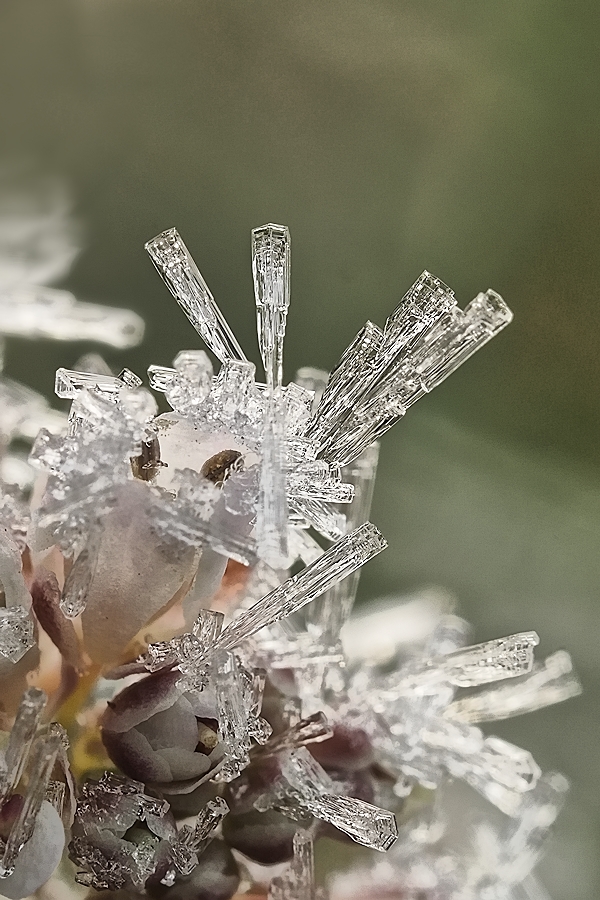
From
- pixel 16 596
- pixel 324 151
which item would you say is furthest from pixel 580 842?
pixel 324 151

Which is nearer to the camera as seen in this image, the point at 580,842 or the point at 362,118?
the point at 580,842

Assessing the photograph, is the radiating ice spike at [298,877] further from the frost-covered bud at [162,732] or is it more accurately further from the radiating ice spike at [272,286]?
the radiating ice spike at [272,286]

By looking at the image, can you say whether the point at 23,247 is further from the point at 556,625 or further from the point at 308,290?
the point at 556,625

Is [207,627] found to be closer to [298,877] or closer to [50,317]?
[298,877]


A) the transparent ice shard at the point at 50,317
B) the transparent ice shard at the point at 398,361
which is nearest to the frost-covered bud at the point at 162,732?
the transparent ice shard at the point at 398,361

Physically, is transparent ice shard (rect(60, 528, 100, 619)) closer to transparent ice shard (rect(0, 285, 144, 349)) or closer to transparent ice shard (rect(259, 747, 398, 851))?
transparent ice shard (rect(259, 747, 398, 851))

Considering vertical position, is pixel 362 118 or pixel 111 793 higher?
pixel 362 118

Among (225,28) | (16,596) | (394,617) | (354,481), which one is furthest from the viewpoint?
(225,28)
